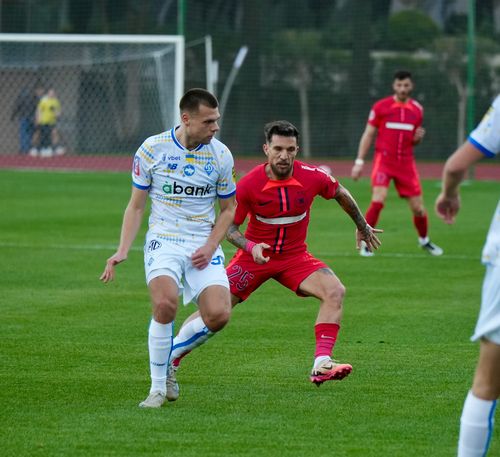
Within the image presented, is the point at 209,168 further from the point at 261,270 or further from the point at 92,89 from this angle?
the point at 92,89

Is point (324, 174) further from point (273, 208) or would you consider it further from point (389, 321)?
point (389, 321)

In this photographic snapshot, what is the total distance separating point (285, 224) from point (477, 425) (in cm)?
346

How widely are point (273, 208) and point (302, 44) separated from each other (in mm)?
26655

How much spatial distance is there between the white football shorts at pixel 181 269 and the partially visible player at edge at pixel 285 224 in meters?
0.64

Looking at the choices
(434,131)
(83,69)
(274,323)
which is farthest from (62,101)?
(274,323)

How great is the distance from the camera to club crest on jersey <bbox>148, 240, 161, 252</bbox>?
7340 millimetres

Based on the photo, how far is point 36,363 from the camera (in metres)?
8.42

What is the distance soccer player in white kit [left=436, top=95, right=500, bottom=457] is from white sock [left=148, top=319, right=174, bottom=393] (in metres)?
2.46

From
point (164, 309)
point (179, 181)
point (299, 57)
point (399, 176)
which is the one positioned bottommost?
point (299, 57)

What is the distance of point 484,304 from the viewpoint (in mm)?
4902

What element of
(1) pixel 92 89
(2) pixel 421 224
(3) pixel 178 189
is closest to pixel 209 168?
(3) pixel 178 189

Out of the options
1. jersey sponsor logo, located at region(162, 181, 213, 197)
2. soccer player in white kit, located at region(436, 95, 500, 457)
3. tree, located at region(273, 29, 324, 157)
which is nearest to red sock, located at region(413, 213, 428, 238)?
jersey sponsor logo, located at region(162, 181, 213, 197)

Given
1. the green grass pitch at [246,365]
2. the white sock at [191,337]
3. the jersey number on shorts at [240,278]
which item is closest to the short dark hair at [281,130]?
the jersey number on shorts at [240,278]

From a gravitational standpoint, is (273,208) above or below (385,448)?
above
